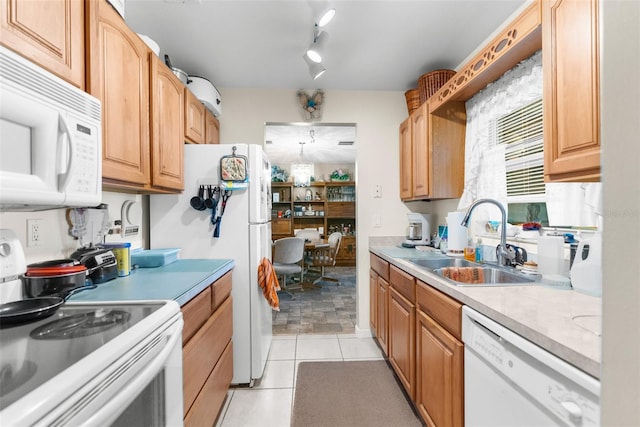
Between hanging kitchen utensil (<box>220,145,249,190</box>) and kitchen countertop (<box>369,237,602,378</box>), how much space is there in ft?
4.39

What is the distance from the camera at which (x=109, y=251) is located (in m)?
1.37

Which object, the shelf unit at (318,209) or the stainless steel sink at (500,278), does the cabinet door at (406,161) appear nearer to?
the stainless steel sink at (500,278)

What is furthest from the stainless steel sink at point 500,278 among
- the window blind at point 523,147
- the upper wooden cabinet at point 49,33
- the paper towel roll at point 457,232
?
the upper wooden cabinet at point 49,33

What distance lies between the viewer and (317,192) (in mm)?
6766

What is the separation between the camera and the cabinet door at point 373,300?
2.49 metres

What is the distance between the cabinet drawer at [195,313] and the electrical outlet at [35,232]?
0.72 metres

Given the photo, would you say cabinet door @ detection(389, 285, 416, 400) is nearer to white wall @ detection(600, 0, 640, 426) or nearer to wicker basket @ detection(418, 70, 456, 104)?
white wall @ detection(600, 0, 640, 426)

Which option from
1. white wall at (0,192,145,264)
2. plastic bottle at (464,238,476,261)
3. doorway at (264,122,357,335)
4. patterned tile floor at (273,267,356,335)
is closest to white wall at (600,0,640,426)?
plastic bottle at (464,238,476,261)

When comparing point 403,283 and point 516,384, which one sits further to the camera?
point 403,283

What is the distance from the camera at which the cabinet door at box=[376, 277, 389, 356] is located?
7.02 ft

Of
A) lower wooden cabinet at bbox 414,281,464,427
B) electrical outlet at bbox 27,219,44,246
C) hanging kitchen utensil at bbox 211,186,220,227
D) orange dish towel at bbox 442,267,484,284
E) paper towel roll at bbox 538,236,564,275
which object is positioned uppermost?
hanging kitchen utensil at bbox 211,186,220,227

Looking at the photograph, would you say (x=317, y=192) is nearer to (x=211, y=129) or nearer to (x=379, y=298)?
(x=211, y=129)

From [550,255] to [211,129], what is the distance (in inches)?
101

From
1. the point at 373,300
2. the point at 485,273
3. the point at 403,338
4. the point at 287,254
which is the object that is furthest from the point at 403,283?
the point at 287,254
